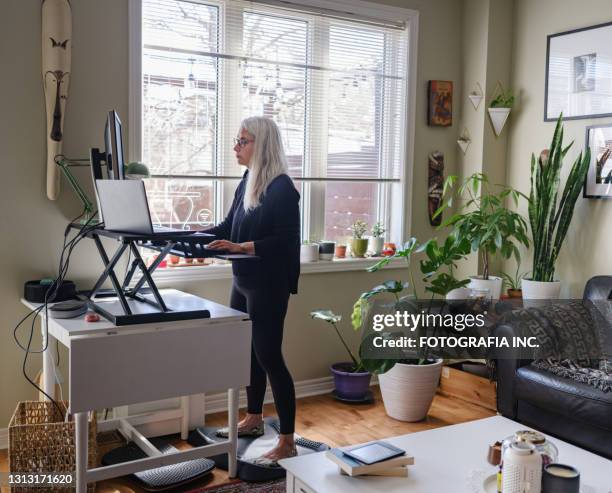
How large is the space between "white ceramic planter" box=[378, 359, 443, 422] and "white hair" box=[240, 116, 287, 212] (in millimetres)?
1198

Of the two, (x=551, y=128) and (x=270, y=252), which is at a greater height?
(x=551, y=128)

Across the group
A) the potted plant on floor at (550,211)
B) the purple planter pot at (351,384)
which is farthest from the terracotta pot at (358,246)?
the potted plant on floor at (550,211)

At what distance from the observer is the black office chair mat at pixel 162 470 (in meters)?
2.70

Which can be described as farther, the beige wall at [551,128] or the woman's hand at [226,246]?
the beige wall at [551,128]

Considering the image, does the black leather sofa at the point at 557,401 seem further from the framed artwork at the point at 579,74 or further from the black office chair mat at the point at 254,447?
the framed artwork at the point at 579,74

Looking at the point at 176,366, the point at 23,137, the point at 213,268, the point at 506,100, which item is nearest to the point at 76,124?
the point at 23,137

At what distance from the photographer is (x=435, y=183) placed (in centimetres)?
428

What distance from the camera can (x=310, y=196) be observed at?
390cm

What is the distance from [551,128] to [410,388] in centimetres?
173

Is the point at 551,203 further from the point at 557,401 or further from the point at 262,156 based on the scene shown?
the point at 262,156

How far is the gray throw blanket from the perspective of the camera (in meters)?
3.10

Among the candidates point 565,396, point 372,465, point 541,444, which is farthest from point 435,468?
point 565,396

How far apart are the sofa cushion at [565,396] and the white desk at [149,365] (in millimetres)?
1262

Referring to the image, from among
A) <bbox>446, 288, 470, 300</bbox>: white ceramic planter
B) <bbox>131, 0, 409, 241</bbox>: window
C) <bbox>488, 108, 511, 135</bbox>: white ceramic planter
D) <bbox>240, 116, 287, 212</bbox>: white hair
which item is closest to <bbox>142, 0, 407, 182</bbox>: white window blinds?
<bbox>131, 0, 409, 241</bbox>: window
